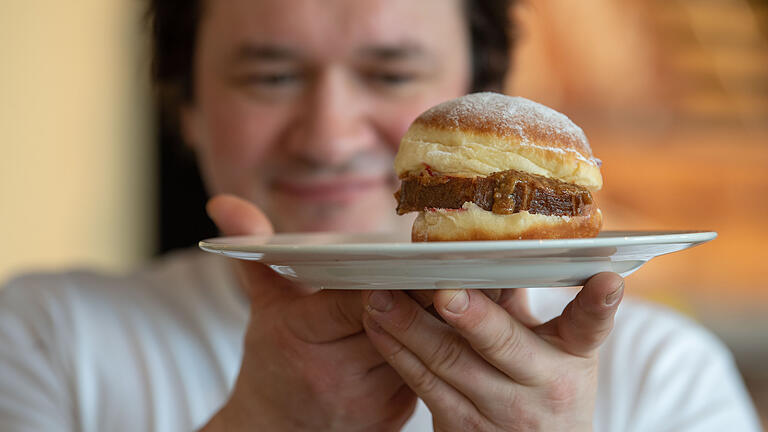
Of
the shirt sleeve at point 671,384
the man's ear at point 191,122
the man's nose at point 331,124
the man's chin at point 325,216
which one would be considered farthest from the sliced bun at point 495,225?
the man's ear at point 191,122

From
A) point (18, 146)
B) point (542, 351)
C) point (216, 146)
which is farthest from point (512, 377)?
point (18, 146)

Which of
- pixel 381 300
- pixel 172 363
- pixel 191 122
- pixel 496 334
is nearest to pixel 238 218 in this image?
pixel 381 300

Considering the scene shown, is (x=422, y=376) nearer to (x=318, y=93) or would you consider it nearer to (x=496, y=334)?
(x=496, y=334)

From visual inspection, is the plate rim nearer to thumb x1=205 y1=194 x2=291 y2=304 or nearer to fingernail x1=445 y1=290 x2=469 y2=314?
fingernail x1=445 y1=290 x2=469 y2=314

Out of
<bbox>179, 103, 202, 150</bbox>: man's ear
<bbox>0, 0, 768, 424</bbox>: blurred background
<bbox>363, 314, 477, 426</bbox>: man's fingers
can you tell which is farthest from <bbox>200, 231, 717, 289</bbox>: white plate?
<bbox>0, 0, 768, 424</bbox>: blurred background

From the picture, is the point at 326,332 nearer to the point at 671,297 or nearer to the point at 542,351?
the point at 542,351

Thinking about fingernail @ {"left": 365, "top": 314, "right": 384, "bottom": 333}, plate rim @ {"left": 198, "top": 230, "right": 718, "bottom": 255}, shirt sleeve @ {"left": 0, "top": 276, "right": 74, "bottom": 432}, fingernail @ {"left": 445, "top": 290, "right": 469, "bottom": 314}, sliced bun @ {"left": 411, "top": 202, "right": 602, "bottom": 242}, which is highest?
plate rim @ {"left": 198, "top": 230, "right": 718, "bottom": 255}
